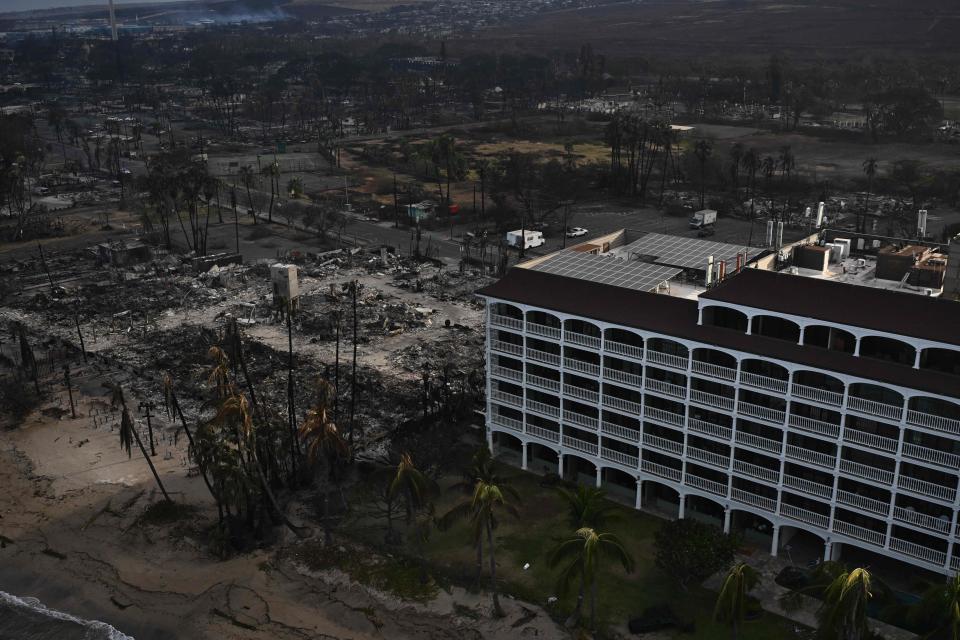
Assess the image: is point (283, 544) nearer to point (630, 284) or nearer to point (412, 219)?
point (630, 284)

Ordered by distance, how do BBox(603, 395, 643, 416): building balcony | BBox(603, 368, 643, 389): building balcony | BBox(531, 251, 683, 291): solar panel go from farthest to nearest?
BBox(531, 251, 683, 291): solar panel, BBox(603, 395, 643, 416): building balcony, BBox(603, 368, 643, 389): building balcony

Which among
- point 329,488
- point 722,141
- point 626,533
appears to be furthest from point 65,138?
point 626,533

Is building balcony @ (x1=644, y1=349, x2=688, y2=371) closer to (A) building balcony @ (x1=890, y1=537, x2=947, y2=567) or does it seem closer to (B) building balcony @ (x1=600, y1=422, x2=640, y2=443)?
(B) building balcony @ (x1=600, y1=422, x2=640, y2=443)

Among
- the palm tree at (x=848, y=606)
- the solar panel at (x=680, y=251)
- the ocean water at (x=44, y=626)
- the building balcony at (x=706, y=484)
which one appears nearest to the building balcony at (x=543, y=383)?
the building balcony at (x=706, y=484)

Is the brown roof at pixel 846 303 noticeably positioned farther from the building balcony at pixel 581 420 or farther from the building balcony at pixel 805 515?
the building balcony at pixel 581 420

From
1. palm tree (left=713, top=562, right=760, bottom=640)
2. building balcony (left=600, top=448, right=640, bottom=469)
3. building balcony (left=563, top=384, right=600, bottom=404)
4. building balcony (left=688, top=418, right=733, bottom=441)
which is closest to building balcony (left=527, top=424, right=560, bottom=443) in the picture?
building balcony (left=563, top=384, right=600, bottom=404)

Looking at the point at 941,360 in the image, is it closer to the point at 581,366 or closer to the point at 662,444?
the point at 662,444
